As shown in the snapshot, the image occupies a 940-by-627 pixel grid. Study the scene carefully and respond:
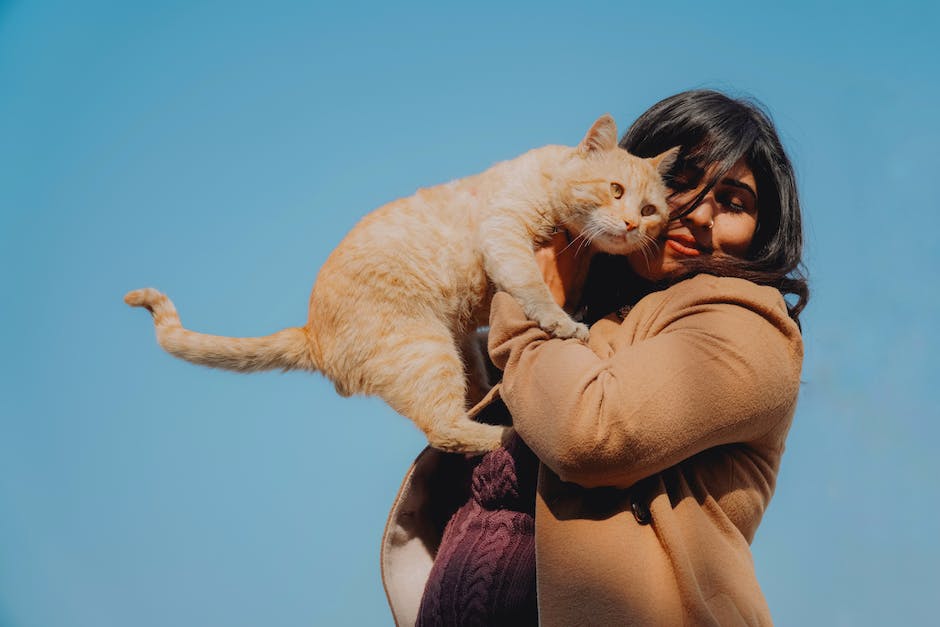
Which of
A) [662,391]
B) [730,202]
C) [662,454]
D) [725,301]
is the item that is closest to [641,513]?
[662,454]

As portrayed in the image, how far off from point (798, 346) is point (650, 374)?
15.6 inches

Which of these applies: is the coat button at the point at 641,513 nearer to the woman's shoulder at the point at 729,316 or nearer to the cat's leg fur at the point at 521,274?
the woman's shoulder at the point at 729,316

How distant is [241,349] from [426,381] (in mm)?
601

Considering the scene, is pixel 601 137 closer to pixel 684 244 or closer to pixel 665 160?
pixel 665 160

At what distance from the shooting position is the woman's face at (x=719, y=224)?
201cm

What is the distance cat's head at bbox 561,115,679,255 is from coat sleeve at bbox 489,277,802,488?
56cm

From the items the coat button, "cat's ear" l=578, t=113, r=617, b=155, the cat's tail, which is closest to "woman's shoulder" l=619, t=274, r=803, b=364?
the coat button

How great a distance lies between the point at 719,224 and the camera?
6.57ft

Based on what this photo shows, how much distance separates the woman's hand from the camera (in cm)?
229

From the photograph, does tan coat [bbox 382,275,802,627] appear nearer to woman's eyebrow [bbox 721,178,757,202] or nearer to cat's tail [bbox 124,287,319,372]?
woman's eyebrow [bbox 721,178,757,202]

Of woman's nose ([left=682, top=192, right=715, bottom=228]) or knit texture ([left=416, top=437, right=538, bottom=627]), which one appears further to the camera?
woman's nose ([left=682, top=192, right=715, bottom=228])

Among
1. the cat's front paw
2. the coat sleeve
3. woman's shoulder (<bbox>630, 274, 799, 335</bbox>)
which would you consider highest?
the cat's front paw

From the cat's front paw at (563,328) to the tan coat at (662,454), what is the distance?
317 mm

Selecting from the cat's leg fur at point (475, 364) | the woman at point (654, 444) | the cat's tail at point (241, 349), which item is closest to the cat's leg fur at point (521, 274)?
the woman at point (654, 444)
